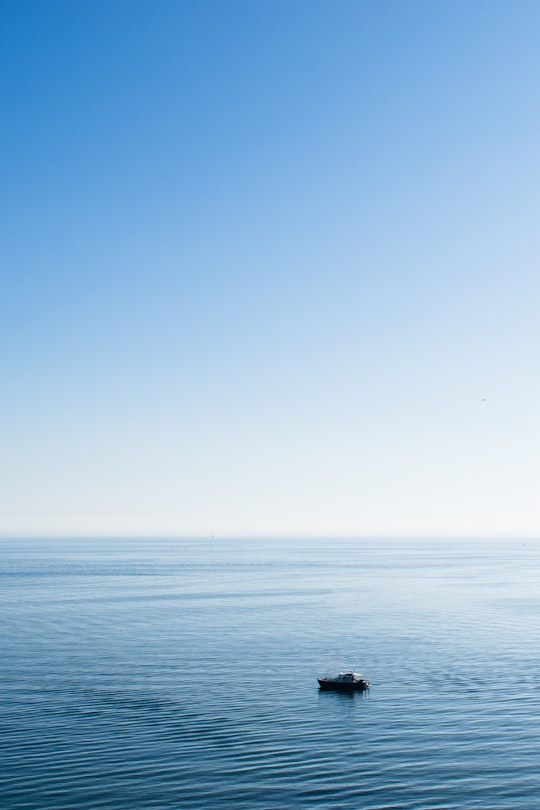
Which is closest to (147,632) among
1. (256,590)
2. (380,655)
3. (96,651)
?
(96,651)

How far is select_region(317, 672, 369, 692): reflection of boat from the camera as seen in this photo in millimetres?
65375

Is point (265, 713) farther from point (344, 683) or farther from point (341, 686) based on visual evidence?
point (344, 683)

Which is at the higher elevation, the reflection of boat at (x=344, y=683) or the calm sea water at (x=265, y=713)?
the reflection of boat at (x=344, y=683)

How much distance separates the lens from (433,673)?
73.9 meters

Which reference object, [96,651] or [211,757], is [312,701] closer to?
[211,757]

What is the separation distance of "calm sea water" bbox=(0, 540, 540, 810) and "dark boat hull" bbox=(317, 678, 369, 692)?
0.85 meters

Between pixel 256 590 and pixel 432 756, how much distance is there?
125 m

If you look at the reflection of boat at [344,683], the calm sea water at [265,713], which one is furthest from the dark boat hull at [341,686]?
the calm sea water at [265,713]

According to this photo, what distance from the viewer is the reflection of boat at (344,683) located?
6538 centimetres

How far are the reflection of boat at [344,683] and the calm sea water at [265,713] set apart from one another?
3.08ft

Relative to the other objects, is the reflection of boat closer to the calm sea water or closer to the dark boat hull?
the dark boat hull

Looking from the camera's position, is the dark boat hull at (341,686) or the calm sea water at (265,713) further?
the dark boat hull at (341,686)

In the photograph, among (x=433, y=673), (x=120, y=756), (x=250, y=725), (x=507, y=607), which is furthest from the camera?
(x=507, y=607)

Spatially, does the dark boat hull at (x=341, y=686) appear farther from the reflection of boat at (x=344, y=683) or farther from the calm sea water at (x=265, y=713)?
the calm sea water at (x=265, y=713)
